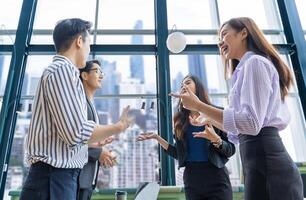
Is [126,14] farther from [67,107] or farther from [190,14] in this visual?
[67,107]

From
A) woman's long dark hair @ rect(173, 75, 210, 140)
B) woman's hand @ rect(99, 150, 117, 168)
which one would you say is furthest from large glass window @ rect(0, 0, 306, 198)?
woman's hand @ rect(99, 150, 117, 168)

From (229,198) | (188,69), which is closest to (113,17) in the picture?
(188,69)

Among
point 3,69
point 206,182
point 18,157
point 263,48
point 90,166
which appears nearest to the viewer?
point 263,48

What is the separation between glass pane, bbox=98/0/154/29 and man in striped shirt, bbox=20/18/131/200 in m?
3.35

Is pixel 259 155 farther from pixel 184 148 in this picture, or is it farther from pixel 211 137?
pixel 184 148

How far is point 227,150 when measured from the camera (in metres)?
1.97

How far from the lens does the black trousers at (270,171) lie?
98cm

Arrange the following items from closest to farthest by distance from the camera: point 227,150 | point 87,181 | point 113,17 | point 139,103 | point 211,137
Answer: point 87,181 < point 211,137 < point 227,150 < point 139,103 < point 113,17

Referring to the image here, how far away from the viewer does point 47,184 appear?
1017 millimetres

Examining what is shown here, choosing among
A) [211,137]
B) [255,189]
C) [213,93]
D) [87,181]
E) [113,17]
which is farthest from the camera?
[113,17]

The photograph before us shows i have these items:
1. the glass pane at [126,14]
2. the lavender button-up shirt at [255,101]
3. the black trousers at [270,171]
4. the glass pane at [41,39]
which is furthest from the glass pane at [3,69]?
the black trousers at [270,171]

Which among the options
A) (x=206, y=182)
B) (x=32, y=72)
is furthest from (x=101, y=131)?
(x=32, y=72)

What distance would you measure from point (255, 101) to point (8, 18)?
15.1ft

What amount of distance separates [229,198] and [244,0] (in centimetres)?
423
